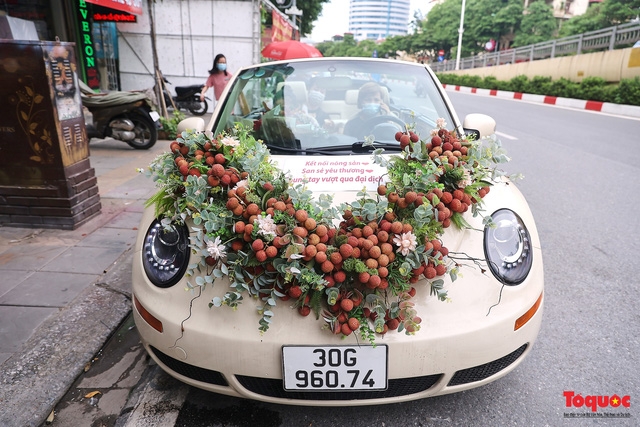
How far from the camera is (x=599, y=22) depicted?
3412 cm

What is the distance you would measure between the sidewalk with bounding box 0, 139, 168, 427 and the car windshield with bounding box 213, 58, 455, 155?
1.36 metres

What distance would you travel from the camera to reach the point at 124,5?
31.8 feet

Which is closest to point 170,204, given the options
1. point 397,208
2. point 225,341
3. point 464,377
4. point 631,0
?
point 225,341

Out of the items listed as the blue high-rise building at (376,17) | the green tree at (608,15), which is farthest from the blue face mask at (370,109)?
the blue high-rise building at (376,17)

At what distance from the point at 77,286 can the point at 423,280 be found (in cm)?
250

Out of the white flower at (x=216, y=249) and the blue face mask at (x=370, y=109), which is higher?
the blue face mask at (x=370, y=109)

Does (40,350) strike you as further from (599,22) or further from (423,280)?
(599,22)

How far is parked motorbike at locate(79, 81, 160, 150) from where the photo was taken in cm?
753

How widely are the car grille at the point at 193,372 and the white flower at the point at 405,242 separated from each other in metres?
0.85

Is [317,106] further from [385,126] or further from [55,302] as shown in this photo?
[55,302]

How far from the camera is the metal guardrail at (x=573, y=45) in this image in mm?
18953

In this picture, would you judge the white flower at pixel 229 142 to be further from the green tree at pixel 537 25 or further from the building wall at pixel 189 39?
the green tree at pixel 537 25

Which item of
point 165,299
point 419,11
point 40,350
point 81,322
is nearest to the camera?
point 165,299

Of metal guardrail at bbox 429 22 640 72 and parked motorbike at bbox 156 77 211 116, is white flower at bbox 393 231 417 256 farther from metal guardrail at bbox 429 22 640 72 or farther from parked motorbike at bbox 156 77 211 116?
metal guardrail at bbox 429 22 640 72
